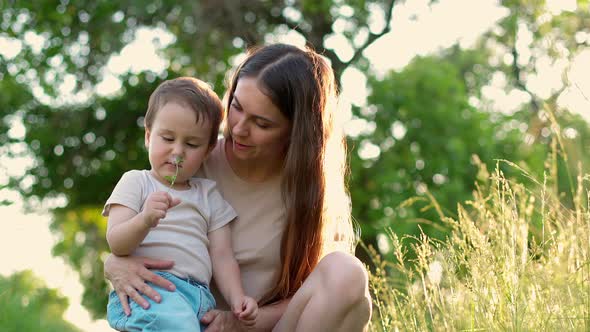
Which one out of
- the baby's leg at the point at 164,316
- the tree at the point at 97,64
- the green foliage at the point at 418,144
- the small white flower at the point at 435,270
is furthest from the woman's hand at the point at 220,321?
the green foliage at the point at 418,144

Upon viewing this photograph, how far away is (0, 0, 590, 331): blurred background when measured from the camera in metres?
9.13

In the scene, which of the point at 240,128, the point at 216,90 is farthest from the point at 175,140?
the point at 216,90

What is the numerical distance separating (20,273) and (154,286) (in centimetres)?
53

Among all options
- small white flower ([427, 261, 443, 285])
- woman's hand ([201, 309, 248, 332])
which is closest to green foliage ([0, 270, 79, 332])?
woman's hand ([201, 309, 248, 332])

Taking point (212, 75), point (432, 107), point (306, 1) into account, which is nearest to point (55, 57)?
point (212, 75)

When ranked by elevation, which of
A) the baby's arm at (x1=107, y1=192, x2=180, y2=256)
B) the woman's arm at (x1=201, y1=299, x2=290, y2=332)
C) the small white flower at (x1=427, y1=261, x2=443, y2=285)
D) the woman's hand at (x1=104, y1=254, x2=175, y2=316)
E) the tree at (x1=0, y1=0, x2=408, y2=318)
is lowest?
the tree at (x1=0, y1=0, x2=408, y2=318)

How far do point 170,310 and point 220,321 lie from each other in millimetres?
259

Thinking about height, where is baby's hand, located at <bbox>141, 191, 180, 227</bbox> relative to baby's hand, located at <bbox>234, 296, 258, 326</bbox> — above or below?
above

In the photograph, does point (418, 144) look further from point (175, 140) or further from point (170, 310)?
point (170, 310)

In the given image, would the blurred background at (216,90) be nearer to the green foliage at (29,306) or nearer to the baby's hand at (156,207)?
the green foliage at (29,306)

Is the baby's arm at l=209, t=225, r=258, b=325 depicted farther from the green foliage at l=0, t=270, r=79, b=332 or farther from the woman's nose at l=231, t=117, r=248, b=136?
the green foliage at l=0, t=270, r=79, b=332

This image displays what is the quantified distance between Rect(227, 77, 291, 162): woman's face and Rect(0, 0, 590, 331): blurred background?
5019 mm

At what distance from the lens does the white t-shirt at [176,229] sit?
2.66 meters

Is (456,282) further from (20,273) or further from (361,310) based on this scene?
(20,273)
